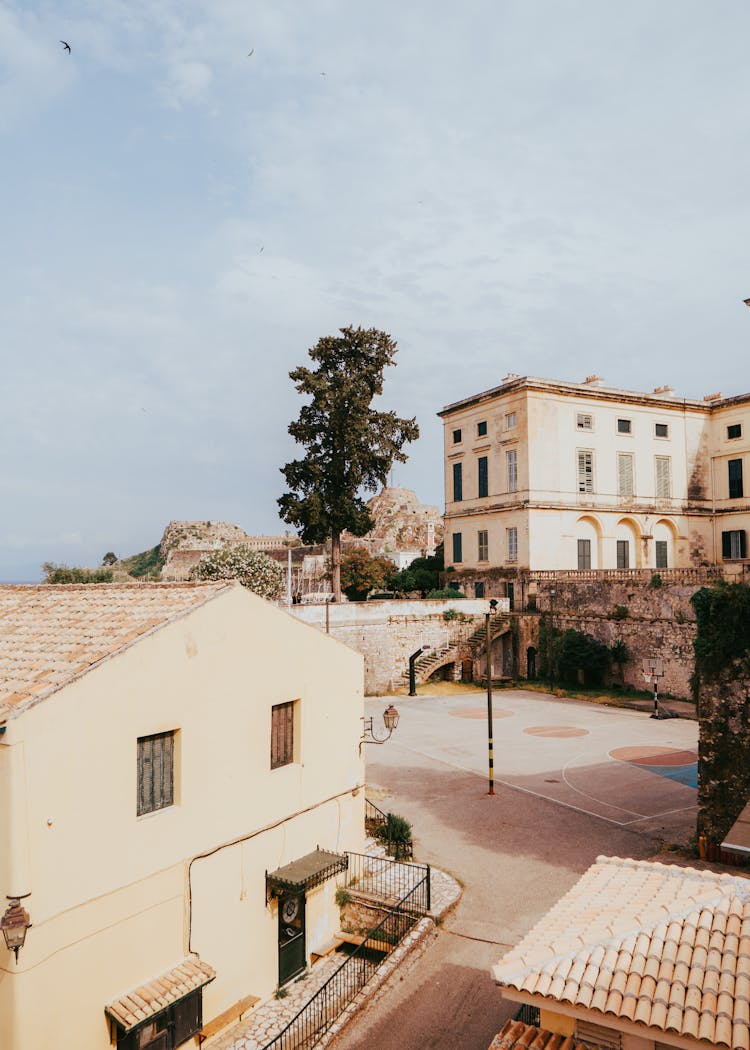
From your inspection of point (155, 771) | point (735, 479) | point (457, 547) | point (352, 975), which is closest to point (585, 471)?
point (457, 547)

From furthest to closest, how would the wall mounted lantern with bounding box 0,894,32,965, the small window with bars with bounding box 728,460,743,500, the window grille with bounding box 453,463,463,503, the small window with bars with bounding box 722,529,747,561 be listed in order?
1. the window grille with bounding box 453,463,463,503
2. the small window with bars with bounding box 722,529,747,561
3. the small window with bars with bounding box 728,460,743,500
4. the wall mounted lantern with bounding box 0,894,32,965

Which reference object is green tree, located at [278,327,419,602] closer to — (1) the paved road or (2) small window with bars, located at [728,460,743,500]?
(1) the paved road

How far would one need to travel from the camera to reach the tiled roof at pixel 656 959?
6.73m

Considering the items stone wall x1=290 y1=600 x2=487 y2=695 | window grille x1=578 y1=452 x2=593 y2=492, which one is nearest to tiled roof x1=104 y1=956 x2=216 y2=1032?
stone wall x1=290 y1=600 x2=487 y2=695

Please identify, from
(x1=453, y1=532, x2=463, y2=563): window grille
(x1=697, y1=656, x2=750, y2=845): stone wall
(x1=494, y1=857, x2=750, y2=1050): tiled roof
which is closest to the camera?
(x1=494, y1=857, x2=750, y2=1050): tiled roof

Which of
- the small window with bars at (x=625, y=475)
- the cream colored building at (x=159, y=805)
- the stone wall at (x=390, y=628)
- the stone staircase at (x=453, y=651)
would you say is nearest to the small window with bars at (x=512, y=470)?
the small window with bars at (x=625, y=475)

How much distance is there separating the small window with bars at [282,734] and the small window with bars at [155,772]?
7.90 feet

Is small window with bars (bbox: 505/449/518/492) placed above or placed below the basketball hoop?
above

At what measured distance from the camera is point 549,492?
135 ft

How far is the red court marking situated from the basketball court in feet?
0.11

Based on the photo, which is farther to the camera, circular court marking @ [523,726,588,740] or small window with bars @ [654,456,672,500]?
small window with bars @ [654,456,672,500]

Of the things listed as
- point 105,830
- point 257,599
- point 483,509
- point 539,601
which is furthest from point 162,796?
point 483,509

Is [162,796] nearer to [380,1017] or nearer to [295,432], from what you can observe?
[380,1017]

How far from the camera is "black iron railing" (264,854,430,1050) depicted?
10695mm
